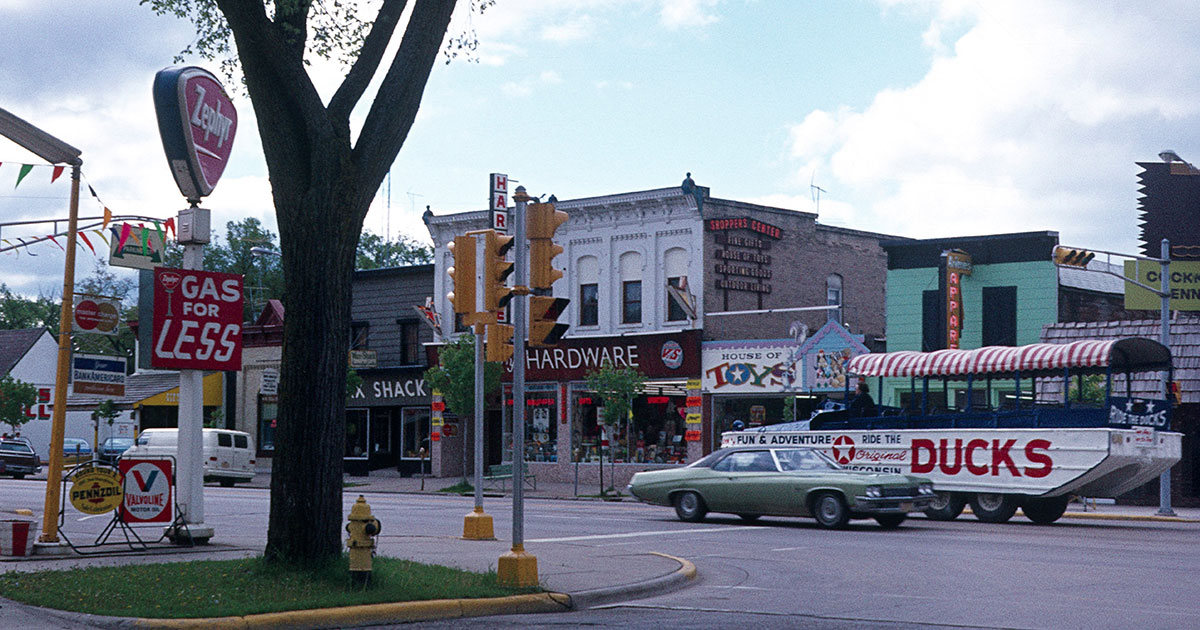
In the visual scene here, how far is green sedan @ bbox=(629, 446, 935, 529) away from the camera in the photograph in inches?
837

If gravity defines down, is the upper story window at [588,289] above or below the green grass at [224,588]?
above

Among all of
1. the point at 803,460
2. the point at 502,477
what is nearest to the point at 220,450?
the point at 502,477

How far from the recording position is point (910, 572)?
49.3 feet

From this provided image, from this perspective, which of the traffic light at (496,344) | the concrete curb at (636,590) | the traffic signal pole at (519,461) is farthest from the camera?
the traffic light at (496,344)

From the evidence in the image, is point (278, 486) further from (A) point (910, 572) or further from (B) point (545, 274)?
(A) point (910, 572)

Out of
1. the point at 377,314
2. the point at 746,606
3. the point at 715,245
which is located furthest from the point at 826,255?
the point at 746,606

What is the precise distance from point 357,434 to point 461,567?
36.5 meters

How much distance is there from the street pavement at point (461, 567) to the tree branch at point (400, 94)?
13.8 ft

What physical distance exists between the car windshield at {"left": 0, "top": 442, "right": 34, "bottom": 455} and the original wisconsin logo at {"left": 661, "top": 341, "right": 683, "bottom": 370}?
24058 millimetres

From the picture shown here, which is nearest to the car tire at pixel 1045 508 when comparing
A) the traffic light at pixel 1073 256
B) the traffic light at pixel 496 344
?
the traffic light at pixel 1073 256

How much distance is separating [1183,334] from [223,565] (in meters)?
27.1

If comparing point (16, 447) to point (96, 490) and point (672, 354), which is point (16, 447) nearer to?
point (672, 354)

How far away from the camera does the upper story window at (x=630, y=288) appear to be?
4166 centimetres

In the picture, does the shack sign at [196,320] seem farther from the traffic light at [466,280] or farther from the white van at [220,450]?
the white van at [220,450]
